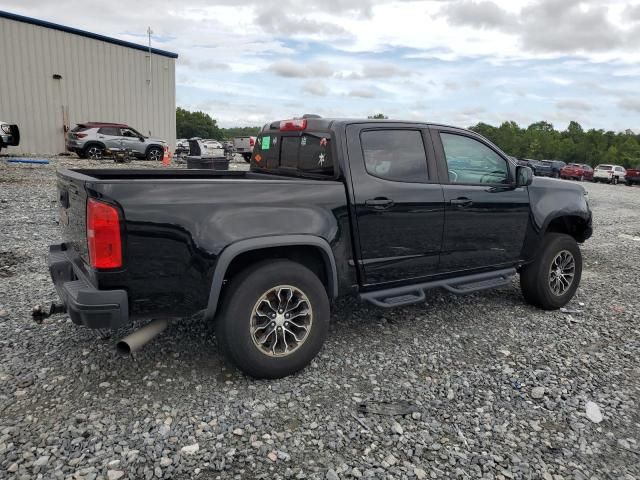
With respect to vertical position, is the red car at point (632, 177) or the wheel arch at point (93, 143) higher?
the wheel arch at point (93, 143)

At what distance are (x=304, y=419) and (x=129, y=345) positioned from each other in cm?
118

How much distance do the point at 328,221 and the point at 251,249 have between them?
2.18 ft

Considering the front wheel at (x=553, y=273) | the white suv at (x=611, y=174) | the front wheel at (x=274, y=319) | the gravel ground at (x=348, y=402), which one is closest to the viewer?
the gravel ground at (x=348, y=402)

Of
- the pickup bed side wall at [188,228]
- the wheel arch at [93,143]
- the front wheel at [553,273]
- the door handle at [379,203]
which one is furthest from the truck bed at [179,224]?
the wheel arch at [93,143]

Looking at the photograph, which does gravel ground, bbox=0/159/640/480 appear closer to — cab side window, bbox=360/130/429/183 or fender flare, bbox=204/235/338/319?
fender flare, bbox=204/235/338/319

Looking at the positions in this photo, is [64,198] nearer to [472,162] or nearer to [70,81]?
[472,162]

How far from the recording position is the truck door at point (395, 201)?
12.4 ft

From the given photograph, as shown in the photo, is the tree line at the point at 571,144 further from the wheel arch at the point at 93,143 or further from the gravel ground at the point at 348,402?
the gravel ground at the point at 348,402

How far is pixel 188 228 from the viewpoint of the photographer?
303 centimetres

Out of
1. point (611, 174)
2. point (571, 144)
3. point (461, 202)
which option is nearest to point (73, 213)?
point (461, 202)

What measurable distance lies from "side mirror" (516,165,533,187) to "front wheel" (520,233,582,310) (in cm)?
73

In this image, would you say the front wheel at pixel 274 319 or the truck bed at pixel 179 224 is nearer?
the truck bed at pixel 179 224

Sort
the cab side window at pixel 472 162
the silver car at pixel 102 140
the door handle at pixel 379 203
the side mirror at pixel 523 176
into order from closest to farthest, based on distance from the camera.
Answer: the door handle at pixel 379 203 < the cab side window at pixel 472 162 < the side mirror at pixel 523 176 < the silver car at pixel 102 140

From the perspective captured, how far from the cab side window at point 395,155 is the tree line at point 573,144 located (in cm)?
6908
